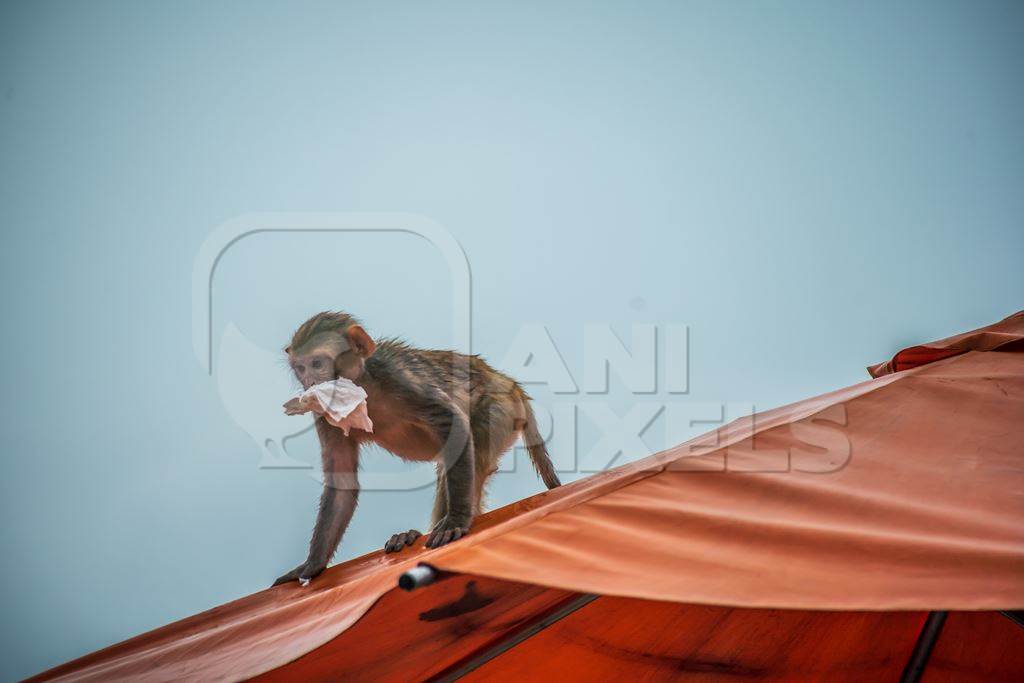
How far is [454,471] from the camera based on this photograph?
3160 millimetres

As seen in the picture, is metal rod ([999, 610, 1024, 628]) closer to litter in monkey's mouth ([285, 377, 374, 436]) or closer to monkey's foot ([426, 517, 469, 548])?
monkey's foot ([426, 517, 469, 548])

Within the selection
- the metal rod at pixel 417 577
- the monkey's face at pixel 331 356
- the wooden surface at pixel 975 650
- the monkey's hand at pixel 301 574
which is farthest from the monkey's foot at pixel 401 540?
the wooden surface at pixel 975 650

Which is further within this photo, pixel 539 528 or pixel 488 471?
pixel 488 471

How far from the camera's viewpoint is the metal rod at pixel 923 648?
208cm

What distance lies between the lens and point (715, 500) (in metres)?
1.50

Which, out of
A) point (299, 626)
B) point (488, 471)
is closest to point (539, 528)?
point (299, 626)

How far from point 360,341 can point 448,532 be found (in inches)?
53.9

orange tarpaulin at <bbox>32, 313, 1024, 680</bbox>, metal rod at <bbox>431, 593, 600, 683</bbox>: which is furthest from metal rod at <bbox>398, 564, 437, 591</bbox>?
metal rod at <bbox>431, 593, 600, 683</bbox>

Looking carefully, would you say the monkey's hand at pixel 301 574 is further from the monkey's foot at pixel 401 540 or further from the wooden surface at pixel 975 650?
the wooden surface at pixel 975 650

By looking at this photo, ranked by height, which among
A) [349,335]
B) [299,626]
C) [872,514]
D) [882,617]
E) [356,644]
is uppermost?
[349,335]

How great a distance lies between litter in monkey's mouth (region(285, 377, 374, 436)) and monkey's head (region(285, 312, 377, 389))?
0.22m

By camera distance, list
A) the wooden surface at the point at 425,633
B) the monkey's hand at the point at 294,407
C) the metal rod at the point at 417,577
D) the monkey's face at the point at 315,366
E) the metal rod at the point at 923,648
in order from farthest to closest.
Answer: the monkey's face at the point at 315,366
the monkey's hand at the point at 294,407
the metal rod at the point at 923,648
the wooden surface at the point at 425,633
the metal rod at the point at 417,577

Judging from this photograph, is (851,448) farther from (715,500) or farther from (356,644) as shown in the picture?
(356,644)

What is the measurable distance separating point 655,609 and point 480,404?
2.00 metres
